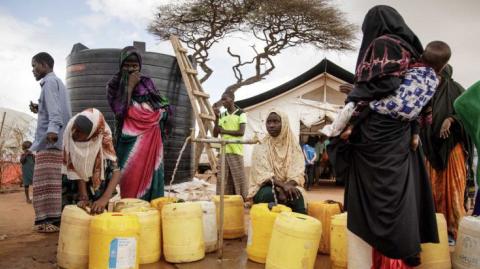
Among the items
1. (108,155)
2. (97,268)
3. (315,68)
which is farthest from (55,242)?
(315,68)

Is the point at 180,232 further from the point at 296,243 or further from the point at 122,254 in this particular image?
the point at 296,243

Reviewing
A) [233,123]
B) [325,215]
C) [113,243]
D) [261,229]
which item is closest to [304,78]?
[233,123]

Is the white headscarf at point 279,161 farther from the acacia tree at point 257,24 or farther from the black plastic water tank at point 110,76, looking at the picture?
the acacia tree at point 257,24

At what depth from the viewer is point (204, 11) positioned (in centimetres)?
1316

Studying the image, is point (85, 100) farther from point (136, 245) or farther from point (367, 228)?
point (367, 228)

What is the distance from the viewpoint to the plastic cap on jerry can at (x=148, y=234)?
2840 millimetres

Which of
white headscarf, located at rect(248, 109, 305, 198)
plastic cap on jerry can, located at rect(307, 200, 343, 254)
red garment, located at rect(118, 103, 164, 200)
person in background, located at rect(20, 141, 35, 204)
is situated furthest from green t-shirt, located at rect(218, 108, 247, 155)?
person in background, located at rect(20, 141, 35, 204)

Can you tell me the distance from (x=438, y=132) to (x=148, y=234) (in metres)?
2.87

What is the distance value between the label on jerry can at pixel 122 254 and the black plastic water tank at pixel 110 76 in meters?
3.51

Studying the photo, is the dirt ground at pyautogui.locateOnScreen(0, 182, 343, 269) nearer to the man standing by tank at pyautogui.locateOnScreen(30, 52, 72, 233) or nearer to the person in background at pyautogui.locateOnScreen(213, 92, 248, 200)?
the man standing by tank at pyautogui.locateOnScreen(30, 52, 72, 233)

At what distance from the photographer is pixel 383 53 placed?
2191mm

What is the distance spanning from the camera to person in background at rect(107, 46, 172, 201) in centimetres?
385

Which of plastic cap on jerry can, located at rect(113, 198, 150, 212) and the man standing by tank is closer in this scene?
plastic cap on jerry can, located at rect(113, 198, 150, 212)

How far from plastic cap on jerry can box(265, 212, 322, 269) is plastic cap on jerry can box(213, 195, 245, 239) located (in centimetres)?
108
